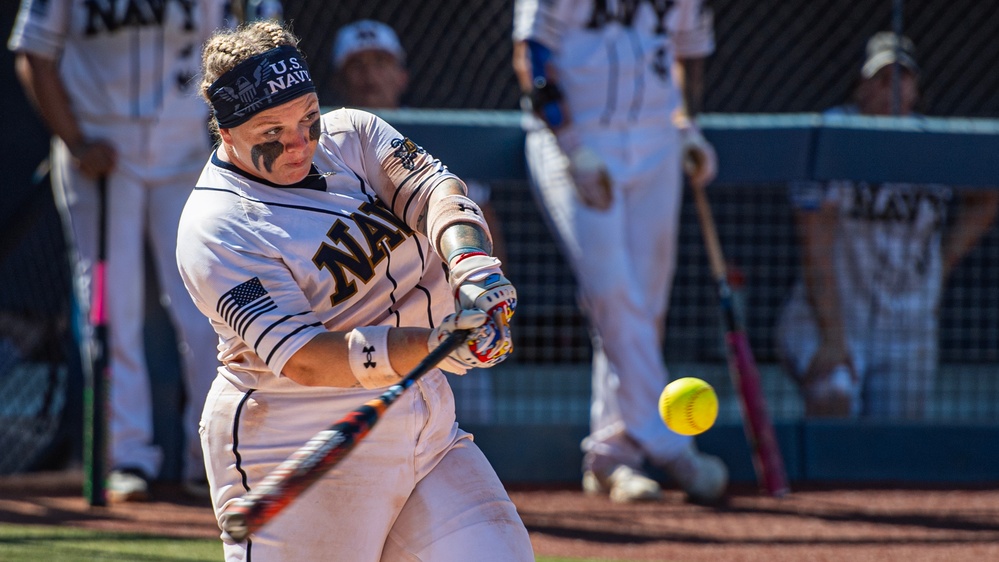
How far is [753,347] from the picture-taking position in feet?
21.9

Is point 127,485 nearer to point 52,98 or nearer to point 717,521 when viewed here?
point 52,98

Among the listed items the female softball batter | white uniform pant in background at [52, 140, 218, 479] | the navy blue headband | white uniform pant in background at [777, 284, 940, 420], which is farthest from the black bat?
white uniform pant in background at [777, 284, 940, 420]

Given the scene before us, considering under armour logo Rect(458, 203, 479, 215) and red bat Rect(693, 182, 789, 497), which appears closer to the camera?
under armour logo Rect(458, 203, 479, 215)

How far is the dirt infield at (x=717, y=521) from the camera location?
4141 mm

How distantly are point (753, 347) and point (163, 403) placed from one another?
10.4ft

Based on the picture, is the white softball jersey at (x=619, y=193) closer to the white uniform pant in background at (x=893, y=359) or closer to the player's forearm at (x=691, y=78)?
the player's forearm at (x=691, y=78)

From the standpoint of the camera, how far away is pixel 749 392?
489cm

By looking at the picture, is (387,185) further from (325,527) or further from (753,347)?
(753,347)

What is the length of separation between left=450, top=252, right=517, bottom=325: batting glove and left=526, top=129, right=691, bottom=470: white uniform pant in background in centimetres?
252

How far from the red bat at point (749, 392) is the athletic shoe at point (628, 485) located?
43cm

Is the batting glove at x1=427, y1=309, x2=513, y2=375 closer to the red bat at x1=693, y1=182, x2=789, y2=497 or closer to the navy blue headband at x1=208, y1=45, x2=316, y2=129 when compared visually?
the navy blue headband at x1=208, y1=45, x2=316, y2=129

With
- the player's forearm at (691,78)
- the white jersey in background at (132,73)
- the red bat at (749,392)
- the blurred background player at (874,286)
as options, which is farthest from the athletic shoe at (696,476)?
the white jersey in background at (132,73)

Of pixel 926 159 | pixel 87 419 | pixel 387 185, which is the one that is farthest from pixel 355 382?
pixel 926 159

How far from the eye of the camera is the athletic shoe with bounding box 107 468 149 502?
4742mm
